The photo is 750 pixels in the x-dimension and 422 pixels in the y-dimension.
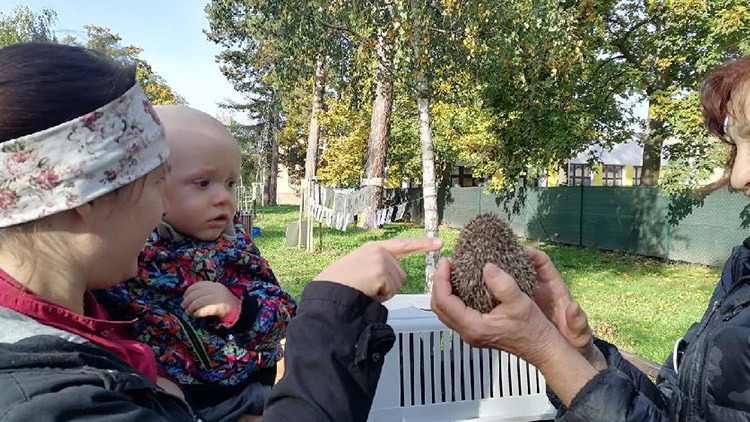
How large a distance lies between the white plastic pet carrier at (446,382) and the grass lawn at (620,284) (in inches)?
58.9

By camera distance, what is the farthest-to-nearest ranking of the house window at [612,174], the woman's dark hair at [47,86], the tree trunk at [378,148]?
1. the house window at [612,174]
2. the tree trunk at [378,148]
3. the woman's dark hair at [47,86]

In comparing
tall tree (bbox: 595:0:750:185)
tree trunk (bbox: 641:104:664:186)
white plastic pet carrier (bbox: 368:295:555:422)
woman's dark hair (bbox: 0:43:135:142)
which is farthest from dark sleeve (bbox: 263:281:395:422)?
tree trunk (bbox: 641:104:664:186)

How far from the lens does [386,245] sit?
4.73ft

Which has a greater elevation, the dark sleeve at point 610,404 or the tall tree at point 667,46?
the tall tree at point 667,46

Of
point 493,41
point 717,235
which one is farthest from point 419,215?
point 493,41

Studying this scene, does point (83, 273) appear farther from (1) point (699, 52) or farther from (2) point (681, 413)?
(1) point (699, 52)

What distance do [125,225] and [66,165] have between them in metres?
0.19

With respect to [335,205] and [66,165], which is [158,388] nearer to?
[66,165]

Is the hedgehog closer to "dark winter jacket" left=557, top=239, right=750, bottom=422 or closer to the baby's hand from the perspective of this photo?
"dark winter jacket" left=557, top=239, right=750, bottom=422

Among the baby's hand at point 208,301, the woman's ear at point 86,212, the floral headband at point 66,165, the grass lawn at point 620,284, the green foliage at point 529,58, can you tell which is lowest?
the grass lawn at point 620,284

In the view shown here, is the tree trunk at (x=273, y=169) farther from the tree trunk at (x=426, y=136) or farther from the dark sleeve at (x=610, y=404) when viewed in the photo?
the dark sleeve at (x=610, y=404)

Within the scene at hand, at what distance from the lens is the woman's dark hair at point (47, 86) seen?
1.01 meters

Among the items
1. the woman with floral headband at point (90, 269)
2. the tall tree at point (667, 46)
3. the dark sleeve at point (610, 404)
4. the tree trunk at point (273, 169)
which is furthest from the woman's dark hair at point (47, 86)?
the tree trunk at point (273, 169)

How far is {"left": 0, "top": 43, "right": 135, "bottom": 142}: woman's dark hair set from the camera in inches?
39.9
